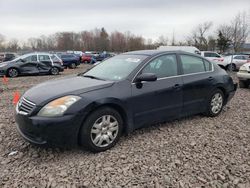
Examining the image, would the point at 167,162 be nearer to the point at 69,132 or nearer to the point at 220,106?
the point at 69,132

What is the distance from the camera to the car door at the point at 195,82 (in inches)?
190

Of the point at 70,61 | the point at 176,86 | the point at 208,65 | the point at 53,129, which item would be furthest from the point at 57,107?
the point at 70,61

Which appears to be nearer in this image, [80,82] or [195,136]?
[80,82]

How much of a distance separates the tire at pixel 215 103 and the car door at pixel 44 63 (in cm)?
1246

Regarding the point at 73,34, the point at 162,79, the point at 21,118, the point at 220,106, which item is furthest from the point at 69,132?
the point at 73,34

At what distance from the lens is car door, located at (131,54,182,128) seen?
4086 millimetres

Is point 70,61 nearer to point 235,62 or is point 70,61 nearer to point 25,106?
point 235,62

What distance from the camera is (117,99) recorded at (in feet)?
12.4

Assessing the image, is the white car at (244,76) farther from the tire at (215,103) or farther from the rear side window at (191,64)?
the rear side window at (191,64)

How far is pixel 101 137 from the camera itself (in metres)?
3.68

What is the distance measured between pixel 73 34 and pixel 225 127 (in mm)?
76150

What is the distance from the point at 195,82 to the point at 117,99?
1.96 m

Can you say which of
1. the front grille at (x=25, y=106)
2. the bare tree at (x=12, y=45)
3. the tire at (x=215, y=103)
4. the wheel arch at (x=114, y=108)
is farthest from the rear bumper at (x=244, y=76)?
the bare tree at (x=12, y=45)

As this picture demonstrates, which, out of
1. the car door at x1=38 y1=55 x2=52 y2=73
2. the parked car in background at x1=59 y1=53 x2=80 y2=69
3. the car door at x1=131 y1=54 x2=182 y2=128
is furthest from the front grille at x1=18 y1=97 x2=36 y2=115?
the parked car in background at x1=59 y1=53 x2=80 y2=69
